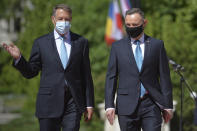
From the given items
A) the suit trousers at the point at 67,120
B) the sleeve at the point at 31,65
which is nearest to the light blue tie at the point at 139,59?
the suit trousers at the point at 67,120

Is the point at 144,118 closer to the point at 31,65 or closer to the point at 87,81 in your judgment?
the point at 87,81

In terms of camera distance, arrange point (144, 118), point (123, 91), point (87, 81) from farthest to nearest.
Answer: point (87, 81) < point (123, 91) < point (144, 118)

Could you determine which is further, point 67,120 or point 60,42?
point 60,42

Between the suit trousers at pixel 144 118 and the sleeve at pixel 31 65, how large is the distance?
3.61 ft

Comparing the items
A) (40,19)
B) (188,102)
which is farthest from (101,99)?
(40,19)

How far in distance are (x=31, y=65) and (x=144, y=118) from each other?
135cm

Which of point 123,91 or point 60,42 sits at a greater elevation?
point 60,42

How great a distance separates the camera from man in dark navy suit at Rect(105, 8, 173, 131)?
5734 millimetres

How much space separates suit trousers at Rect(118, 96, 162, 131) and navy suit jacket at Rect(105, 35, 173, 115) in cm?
6

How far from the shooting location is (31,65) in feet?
18.9

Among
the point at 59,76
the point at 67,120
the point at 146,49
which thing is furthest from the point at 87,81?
the point at 146,49

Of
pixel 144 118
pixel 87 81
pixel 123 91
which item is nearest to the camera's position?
pixel 144 118

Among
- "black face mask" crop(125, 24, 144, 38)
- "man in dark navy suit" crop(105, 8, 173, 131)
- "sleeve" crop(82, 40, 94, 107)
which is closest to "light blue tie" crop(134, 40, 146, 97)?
"man in dark navy suit" crop(105, 8, 173, 131)

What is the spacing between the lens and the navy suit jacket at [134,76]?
5.76m
